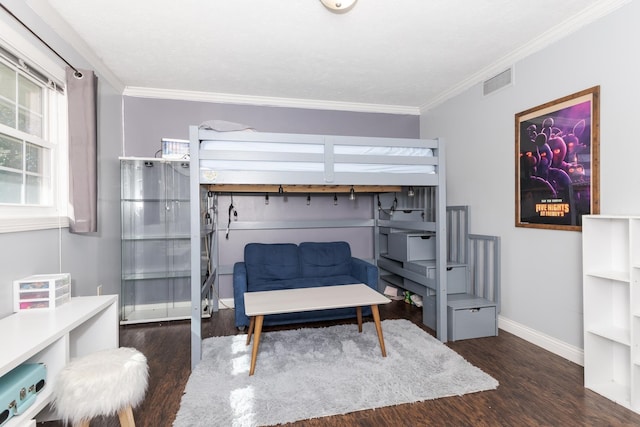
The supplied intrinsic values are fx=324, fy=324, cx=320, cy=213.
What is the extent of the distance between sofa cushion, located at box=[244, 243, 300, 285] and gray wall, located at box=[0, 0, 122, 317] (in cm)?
132

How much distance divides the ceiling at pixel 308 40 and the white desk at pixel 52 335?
1.88 meters

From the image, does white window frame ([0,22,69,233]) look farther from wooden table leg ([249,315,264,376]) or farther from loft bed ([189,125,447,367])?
wooden table leg ([249,315,264,376])

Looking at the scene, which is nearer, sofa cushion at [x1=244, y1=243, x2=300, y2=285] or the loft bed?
the loft bed

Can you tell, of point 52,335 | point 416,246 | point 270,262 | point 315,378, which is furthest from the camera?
point 270,262

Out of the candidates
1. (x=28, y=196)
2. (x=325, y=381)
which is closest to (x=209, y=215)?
(x=28, y=196)

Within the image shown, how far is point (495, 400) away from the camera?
1896mm

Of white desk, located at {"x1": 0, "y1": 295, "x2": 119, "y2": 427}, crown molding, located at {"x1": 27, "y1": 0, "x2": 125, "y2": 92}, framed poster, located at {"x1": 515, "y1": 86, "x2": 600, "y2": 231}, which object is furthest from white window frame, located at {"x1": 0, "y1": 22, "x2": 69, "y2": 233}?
framed poster, located at {"x1": 515, "y1": 86, "x2": 600, "y2": 231}

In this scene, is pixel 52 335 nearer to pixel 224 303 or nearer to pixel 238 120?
pixel 224 303

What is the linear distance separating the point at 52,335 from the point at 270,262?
221 cm

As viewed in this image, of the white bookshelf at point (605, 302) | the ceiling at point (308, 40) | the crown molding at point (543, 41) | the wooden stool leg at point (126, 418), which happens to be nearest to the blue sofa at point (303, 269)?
the wooden stool leg at point (126, 418)

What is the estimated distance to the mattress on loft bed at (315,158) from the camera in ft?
7.59

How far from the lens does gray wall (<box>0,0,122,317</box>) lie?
182 centimetres

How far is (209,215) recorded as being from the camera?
11.5ft

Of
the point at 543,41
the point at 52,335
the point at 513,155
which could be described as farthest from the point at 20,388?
the point at 543,41
